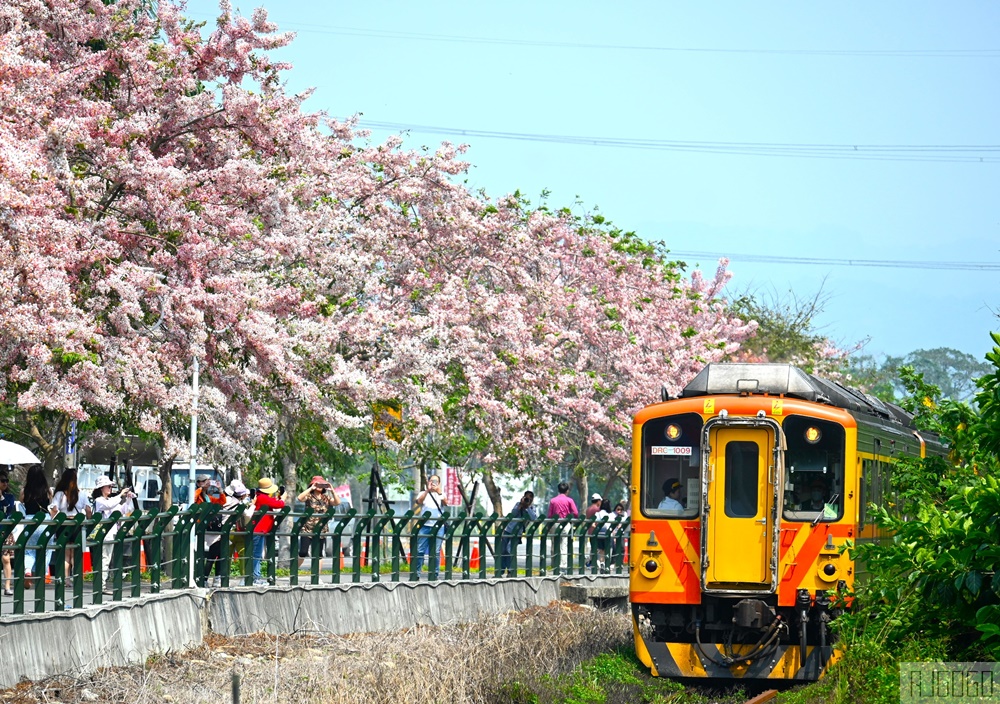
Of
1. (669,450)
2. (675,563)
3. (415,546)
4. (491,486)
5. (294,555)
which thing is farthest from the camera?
(491,486)

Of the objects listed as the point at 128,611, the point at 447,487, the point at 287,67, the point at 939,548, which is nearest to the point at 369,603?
the point at 128,611

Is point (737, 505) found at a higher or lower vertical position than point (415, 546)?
higher

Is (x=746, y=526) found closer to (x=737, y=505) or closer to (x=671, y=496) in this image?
(x=737, y=505)

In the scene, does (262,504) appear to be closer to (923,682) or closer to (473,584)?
(473,584)

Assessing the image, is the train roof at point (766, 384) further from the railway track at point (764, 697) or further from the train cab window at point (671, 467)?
the railway track at point (764, 697)

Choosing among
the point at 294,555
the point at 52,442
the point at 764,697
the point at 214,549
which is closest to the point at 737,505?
the point at 764,697

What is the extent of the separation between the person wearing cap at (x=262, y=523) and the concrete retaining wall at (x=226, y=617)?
1.58ft

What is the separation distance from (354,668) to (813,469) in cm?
511

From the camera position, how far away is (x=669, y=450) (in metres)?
17.0

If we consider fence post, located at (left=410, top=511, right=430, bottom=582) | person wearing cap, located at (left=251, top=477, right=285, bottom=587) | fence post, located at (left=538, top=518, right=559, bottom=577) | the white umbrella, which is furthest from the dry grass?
fence post, located at (left=538, top=518, right=559, bottom=577)

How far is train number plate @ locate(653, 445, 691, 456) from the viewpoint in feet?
55.5

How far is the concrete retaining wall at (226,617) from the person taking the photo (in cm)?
1392

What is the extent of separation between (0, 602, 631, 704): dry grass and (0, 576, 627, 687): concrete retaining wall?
25cm

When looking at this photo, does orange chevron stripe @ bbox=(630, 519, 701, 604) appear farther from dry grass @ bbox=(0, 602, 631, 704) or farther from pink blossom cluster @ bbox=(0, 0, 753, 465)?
pink blossom cluster @ bbox=(0, 0, 753, 465)
